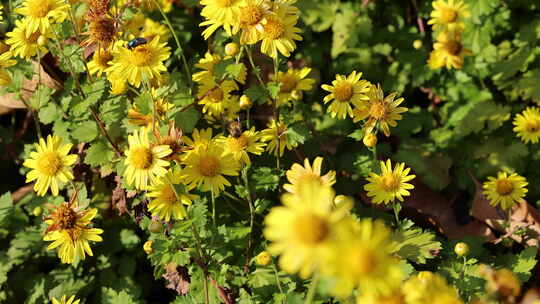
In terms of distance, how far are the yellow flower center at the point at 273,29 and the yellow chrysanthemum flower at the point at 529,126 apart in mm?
1932

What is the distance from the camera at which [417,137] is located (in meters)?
4.40

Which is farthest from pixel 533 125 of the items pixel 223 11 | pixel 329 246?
pixel 329 246

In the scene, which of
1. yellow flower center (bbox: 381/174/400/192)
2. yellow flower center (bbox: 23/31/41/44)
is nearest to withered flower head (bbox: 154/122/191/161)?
yellow flower center (bbox: 381/174/400/192)

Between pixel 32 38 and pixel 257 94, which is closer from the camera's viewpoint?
pixel 257 94

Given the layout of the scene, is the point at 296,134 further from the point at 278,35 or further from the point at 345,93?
the point at 278,35

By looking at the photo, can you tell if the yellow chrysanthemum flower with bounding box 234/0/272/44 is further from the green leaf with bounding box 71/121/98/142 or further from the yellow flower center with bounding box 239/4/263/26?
the green leaf with bounding box 71/121/98/142

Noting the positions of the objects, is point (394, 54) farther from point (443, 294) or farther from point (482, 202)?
point (443, 294)

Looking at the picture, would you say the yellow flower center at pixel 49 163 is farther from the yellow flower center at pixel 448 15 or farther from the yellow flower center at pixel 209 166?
the yellow flower center at pixel 448 15

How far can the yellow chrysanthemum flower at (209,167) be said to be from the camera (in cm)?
270

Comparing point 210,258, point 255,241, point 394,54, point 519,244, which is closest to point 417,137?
point 394,54

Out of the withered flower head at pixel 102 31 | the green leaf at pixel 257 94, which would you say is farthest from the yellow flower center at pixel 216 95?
the withered flower head at pixel 102 31

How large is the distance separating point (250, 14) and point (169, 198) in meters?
1.02

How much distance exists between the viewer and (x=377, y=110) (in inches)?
112

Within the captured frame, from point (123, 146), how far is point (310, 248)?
1.95m
